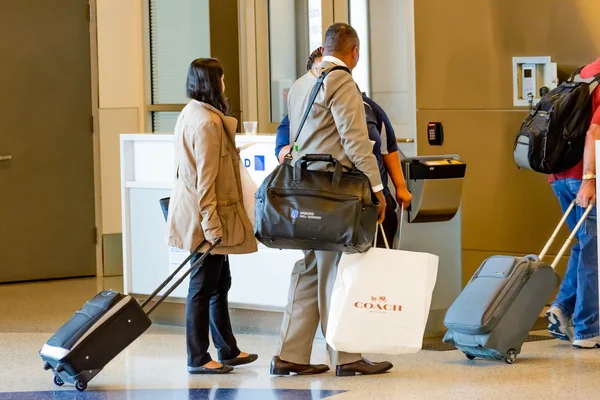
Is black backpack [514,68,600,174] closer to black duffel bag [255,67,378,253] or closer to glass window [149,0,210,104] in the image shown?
black duffel bag [255,67,378,253]

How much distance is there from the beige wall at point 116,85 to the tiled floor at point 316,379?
109 inches

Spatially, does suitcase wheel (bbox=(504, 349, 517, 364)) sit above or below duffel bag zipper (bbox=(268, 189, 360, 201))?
below

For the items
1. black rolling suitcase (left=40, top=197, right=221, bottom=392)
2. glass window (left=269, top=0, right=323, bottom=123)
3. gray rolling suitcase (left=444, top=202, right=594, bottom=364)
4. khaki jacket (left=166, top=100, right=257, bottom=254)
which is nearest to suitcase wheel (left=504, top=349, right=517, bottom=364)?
gray rolling suitcase (left=444, top=202, right=594, bottom=364)

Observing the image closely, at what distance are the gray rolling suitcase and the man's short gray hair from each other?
52.0 inches

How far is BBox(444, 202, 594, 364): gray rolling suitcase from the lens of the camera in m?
5.09

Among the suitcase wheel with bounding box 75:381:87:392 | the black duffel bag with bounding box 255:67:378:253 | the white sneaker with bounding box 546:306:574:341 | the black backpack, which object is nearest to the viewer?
the black duffel bag with bounding box 255:67:378:253

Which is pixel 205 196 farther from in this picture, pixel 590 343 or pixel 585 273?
pixel 590 343

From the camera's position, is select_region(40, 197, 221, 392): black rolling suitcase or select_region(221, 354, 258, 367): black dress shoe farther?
select_region(221, 354, 258, 367): black dress shoe

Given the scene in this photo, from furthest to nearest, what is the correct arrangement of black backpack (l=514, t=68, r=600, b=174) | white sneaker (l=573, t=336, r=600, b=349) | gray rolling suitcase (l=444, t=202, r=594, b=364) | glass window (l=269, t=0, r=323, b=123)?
1. glass window (l=269, t=0, r=323, b=123)
2. white sneaker (l=573, t=336, r=600, b=349)
3. black backpack (l=514, t=68, r=600, b=174)
4. gray rolling suitcase (l=444, t=202, r=594, b=364)

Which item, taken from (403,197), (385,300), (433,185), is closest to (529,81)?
(433,185)

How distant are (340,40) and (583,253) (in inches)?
68.8

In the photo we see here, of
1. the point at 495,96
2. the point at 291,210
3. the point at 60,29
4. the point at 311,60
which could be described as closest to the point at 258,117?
the point at 60,29

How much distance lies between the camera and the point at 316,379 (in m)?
4.96

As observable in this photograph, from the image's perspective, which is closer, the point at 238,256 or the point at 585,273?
the point at 585,273
